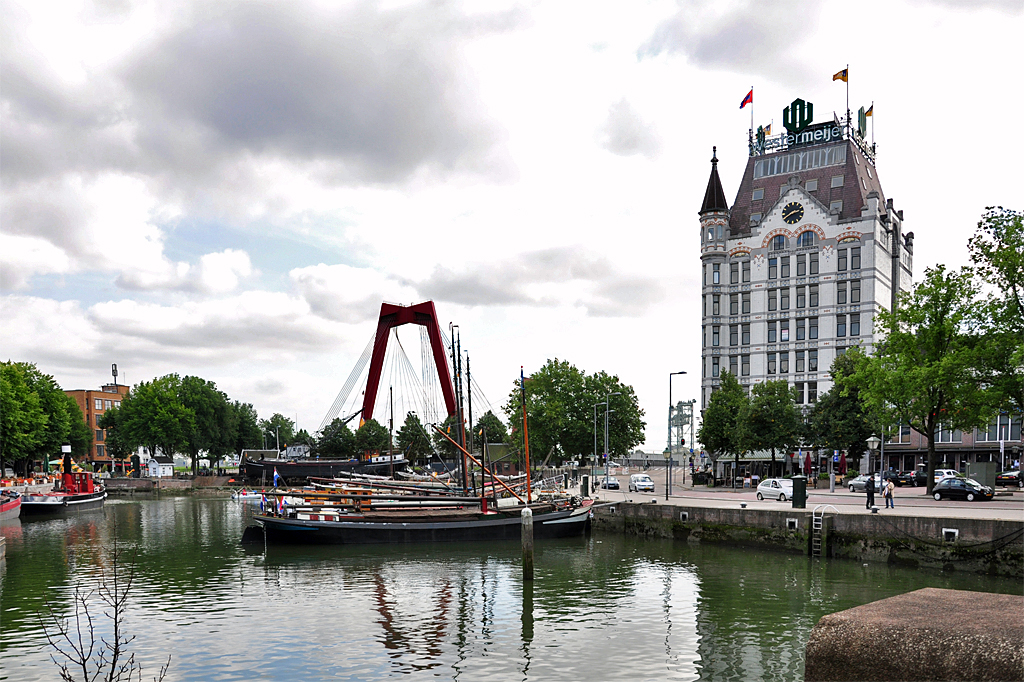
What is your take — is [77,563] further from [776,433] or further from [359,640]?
[776,433]

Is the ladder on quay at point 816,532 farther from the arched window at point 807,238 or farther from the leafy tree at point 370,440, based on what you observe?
the leafy tree at point 370,440

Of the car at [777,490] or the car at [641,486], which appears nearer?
the car at [777,490]

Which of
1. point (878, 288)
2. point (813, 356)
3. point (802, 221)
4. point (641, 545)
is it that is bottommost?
point (641, 545)

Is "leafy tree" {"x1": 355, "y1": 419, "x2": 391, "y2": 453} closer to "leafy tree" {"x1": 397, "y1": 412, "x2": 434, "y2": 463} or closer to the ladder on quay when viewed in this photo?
"leafy tree" {"x1": 397, "y1": 412, "x2": 434, "y2": 463}

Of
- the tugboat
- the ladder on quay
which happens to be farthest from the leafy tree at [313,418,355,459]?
the ladder on quay

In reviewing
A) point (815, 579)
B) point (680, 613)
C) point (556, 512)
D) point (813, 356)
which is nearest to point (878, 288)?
point (813, 356)

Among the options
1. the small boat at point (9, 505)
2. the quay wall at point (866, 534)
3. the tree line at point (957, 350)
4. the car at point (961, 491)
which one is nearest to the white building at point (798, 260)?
the tree line at point (957, 350)

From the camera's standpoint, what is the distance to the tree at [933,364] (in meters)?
48.0

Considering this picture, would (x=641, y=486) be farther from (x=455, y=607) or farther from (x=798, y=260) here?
(x=455, y=607)

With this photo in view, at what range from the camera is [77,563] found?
38344 millimetres

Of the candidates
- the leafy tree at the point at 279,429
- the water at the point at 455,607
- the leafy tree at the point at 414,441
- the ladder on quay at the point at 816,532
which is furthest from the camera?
the leafy tree at the point at 279,429

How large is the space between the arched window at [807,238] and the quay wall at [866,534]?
2379 inches

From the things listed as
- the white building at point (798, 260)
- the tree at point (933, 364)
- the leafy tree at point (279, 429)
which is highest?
the white building at point (798, 260)

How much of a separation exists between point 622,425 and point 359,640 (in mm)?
74055
